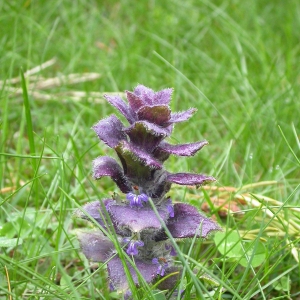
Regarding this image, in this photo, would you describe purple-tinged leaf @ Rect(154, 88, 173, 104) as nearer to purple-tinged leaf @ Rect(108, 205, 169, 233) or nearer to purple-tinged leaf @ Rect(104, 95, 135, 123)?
purple-tinged leaf @ Rect(104, 95, 135, 123)

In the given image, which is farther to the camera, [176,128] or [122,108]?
[176,128]

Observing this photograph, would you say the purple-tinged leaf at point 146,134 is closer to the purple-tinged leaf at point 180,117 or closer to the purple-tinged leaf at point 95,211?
the purple-tinged leaf at point 180,117

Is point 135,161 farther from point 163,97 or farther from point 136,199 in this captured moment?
point 163,97

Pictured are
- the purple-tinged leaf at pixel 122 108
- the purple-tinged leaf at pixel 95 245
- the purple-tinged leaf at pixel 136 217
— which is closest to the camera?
the purple-tinged leaf at pixel 136 217

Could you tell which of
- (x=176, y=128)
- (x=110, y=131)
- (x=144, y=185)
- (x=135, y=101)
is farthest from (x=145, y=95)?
(x=176, y=128)

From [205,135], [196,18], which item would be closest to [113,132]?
[205,135]

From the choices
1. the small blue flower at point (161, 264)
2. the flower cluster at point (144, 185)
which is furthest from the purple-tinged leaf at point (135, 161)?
the small blue flower at point (161, 264)
